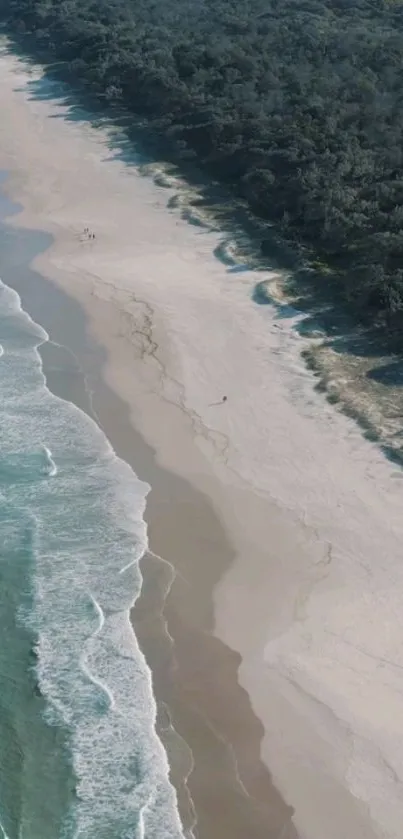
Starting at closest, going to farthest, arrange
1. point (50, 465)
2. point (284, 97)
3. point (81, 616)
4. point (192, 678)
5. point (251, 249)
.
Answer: point (192, 678)
point (81, 616)
point (50, 465)
point (251, 249)
point (284, 97)

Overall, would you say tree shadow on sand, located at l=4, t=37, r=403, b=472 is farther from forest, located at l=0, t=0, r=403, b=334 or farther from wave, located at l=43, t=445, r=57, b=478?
wave, located at l=43, t=445, r=57, b=478

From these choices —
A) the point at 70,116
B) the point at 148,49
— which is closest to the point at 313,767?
the point at 70,116

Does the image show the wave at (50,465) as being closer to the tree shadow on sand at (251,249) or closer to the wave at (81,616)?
the wave at (81,616)

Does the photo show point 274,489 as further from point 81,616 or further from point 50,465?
point 81,616

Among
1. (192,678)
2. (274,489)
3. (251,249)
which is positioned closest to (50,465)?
(274,489)

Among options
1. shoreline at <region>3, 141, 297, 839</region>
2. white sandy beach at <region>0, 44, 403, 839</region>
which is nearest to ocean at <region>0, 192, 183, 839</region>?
shoreline at <region>3, 141, 297, 839</region>

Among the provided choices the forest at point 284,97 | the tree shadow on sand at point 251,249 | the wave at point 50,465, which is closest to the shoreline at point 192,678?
the wave at point 50,465
